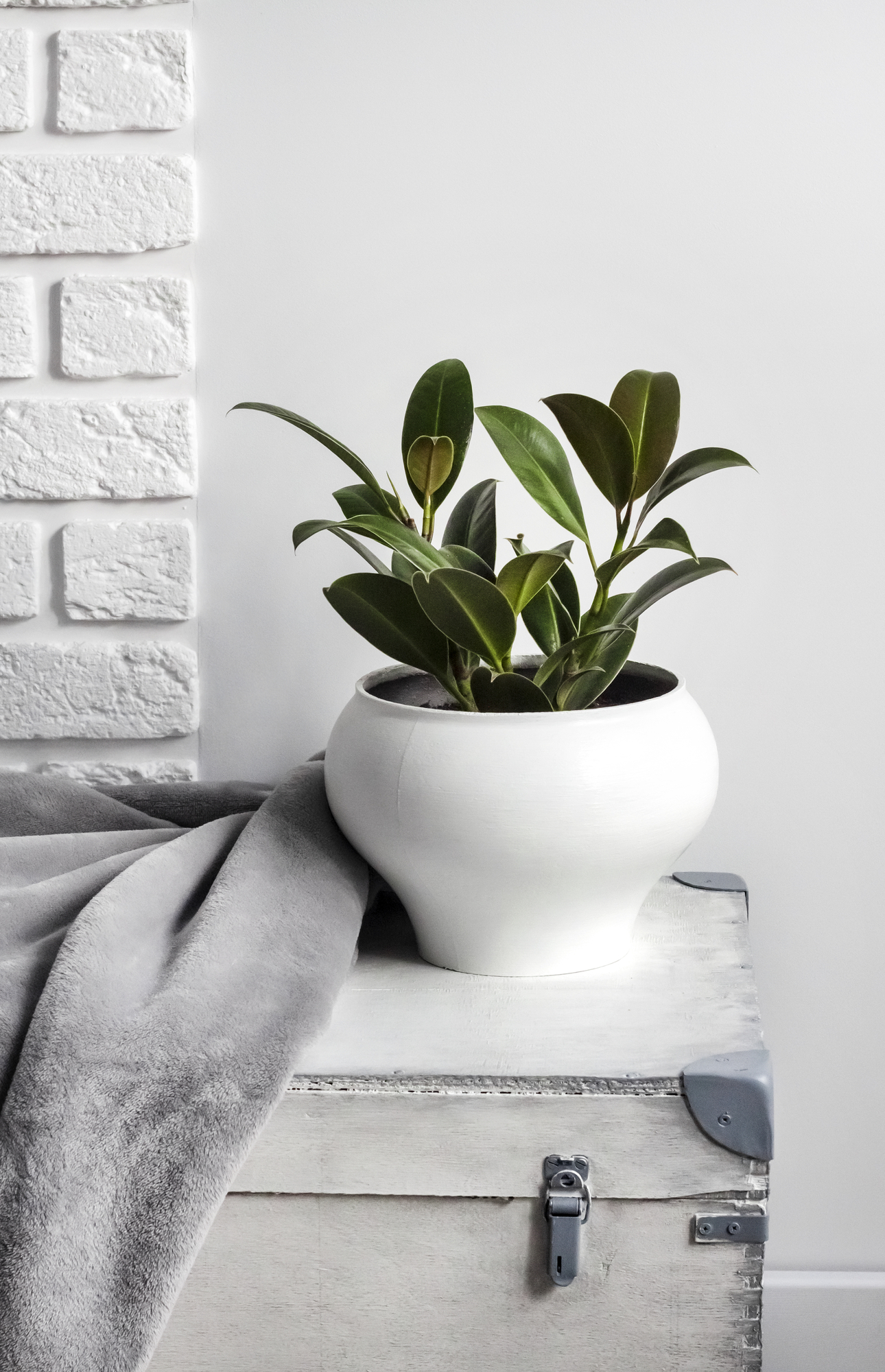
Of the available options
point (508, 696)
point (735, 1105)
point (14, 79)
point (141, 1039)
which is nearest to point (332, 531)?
point (508, 696)

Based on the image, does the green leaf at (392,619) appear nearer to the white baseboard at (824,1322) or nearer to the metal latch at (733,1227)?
the metal latch at (733,1227)

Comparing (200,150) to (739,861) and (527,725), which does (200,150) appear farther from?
(739,861)

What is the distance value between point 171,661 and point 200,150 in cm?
50

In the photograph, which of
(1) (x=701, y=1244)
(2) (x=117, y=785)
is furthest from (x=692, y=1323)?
(2) (x=117, y=785)

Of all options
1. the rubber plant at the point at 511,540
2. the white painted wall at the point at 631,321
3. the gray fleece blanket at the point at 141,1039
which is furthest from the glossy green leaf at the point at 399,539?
the white painted wall at the point at 631,321

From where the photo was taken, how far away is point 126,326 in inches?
47.8

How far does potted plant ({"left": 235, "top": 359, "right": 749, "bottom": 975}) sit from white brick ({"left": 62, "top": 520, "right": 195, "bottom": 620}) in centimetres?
33

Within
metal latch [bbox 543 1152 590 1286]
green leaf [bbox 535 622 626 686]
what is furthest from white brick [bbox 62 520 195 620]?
metal latch [bbox 543 1152 590 1286]

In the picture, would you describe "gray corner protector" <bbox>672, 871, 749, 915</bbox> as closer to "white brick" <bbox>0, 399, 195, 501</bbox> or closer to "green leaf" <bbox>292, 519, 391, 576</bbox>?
"green leaf" <bbox>292, 519, 391, 576</bbox>

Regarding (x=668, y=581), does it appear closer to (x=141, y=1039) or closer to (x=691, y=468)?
(x=691, y=468)

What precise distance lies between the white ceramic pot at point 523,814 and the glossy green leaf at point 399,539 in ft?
0.35

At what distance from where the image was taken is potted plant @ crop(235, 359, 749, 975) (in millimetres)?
849

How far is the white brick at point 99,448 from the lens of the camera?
1.23 m

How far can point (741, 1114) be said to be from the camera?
78 centimetres
